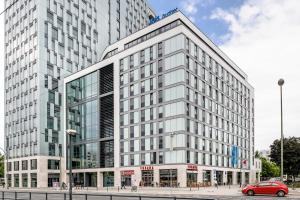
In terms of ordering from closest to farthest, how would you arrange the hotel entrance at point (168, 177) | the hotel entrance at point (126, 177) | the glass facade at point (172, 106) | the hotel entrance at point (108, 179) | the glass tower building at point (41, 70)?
the hotel entrance at point (168, 177), the glass facade at point (172, 106), the hotel entrance at point (126, 177), the hotel entrance at point (108, 179), the glass tower building at point (41, 70)

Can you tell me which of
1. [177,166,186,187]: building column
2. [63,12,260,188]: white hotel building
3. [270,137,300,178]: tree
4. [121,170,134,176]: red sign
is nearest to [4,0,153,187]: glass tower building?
[63,12,260,188]: white hotel building

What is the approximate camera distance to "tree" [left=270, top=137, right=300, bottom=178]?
74.5 metres

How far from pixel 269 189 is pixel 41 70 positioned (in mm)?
67245

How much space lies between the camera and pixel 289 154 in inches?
2948

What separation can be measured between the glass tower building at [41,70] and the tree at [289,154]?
5281 cm

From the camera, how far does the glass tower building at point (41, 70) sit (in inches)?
3494

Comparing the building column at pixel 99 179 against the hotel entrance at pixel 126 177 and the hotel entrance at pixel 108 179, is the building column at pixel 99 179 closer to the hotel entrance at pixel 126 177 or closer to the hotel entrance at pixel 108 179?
the hotel entrance at pixel 108 179

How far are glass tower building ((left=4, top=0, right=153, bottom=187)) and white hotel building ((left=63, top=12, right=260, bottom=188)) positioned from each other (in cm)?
577

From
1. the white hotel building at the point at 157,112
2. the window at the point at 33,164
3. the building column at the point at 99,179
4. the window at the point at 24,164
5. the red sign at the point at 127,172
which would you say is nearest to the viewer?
the white hotel building at the point at 157,112

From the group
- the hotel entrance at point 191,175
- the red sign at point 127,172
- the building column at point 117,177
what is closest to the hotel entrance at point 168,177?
the hotel entrance at point 191,175

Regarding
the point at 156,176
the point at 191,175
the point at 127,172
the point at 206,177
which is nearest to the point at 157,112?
the point at 156,176

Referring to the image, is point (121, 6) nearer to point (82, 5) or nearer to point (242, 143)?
point (82, 5)

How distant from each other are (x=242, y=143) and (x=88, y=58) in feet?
167

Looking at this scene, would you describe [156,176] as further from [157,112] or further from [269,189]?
[269,189]
